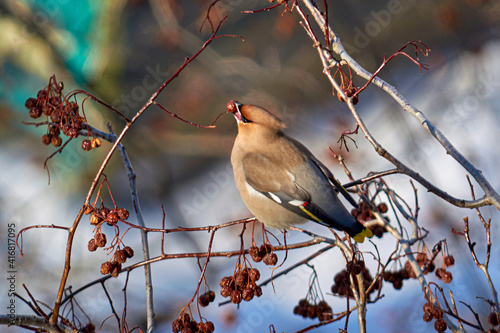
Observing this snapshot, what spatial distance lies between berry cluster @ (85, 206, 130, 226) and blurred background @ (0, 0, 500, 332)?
134 inches

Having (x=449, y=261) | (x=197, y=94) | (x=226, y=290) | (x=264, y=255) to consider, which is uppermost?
(x=197, y=94)

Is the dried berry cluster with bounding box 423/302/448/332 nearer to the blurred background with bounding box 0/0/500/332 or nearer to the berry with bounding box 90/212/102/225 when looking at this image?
the berry with bounding box 90/212/102/225

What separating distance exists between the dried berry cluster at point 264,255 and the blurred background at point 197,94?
10.4 feet

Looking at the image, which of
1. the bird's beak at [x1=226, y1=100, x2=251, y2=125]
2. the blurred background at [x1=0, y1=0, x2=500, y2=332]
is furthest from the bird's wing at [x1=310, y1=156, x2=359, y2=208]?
the blurred background at [x1=0, y1=0, x2=500, y2=332]

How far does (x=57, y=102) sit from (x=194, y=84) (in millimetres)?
3849

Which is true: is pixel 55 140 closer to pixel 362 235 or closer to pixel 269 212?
pixel 269 212

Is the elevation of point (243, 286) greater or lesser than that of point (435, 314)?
greater

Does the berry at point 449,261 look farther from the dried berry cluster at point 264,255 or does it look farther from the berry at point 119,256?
the berry at point 119,256

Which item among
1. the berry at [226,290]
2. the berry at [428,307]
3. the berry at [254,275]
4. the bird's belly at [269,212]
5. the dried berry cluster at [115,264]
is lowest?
the berry at [428,307]

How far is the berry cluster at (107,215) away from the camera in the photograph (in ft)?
4.42

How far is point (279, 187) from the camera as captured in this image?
68.8 inches

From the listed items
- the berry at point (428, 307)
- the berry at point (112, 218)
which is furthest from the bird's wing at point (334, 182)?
the berry at point (112, 218)

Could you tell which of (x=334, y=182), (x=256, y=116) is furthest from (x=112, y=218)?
(x=334, y=182)

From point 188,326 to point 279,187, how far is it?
1.81 ft
